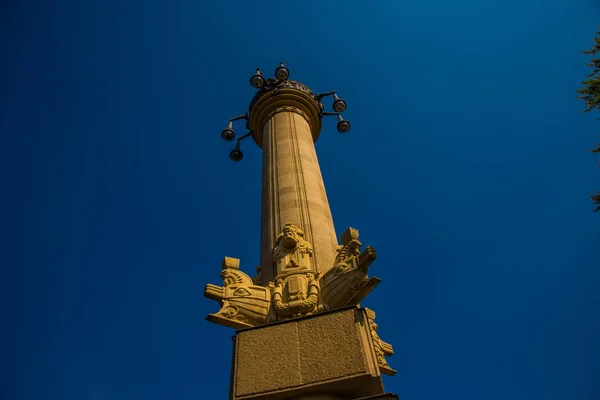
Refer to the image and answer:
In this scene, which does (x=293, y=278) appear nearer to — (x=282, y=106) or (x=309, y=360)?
(x=309, y=360)

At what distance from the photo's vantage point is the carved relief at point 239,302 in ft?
22.2

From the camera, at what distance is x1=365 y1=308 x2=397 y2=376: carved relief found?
7738 millimetres

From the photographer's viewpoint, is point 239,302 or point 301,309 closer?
point 301,309

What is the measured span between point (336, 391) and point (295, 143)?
7438 mm

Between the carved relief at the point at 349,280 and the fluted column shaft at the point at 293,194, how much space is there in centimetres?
90

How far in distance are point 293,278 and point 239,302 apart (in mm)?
1000

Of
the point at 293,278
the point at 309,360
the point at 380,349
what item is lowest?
the point at 309,360

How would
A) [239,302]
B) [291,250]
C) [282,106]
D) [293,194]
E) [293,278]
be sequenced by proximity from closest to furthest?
[239,302] → [293,278] → [291,250] → [293,194] → [282,106]

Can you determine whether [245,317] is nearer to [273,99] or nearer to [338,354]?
[338,354]

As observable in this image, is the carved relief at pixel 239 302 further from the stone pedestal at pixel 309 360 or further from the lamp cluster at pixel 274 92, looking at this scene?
the lamp cluster at pixel 274 92

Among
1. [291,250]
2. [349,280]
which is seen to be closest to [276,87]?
[291,250]

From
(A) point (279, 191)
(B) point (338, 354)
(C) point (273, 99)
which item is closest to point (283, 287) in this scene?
(B) point (338, 354)

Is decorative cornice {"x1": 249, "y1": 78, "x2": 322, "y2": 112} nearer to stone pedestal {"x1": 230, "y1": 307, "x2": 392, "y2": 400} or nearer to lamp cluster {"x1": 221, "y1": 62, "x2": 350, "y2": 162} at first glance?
lamp cluster {"x1": 221, "y1": 62, "x2": 350, "y2": 162}

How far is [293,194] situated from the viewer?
9.74 metres
